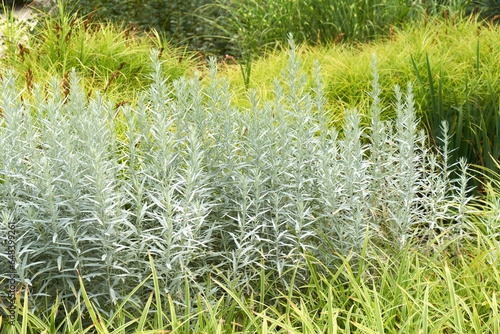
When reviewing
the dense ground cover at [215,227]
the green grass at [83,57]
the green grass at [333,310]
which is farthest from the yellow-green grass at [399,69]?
the green grass at [333,310]

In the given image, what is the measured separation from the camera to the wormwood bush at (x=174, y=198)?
5.88 ft

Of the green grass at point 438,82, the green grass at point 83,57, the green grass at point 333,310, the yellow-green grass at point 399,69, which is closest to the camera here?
the green grass at point 333,310

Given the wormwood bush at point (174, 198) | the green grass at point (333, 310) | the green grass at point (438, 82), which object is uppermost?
the wormwood bush at point (174, 198)

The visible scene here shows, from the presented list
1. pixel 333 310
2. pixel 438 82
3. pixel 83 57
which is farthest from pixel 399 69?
pixel 333 310

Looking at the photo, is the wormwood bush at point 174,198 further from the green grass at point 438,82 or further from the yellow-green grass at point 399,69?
the yellow-green grass at point 399,69

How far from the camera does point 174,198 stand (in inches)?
86.6

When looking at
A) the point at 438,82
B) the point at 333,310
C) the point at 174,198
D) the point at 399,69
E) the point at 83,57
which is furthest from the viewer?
the point at 83,57

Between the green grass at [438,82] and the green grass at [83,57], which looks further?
the green grass at [83,57]

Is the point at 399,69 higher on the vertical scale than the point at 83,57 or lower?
lower

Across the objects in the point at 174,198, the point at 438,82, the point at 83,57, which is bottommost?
the point at 438,82

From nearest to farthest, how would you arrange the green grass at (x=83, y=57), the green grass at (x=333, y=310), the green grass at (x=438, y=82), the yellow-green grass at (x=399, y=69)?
the green grass at (x=333, y=310) < the green grass at (x=438, y=82) < the yellow-green grass at (x=399, y=69) < the green grass at (x=83, y=57)

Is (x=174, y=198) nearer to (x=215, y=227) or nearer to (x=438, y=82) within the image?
(x=215, y=227)

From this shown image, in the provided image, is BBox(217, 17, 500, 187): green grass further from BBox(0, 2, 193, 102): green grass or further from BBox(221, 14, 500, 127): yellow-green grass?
BBox(0, 2, 193, 102): green grass

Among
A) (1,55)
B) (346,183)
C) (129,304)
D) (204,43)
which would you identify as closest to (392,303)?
(346,183)
